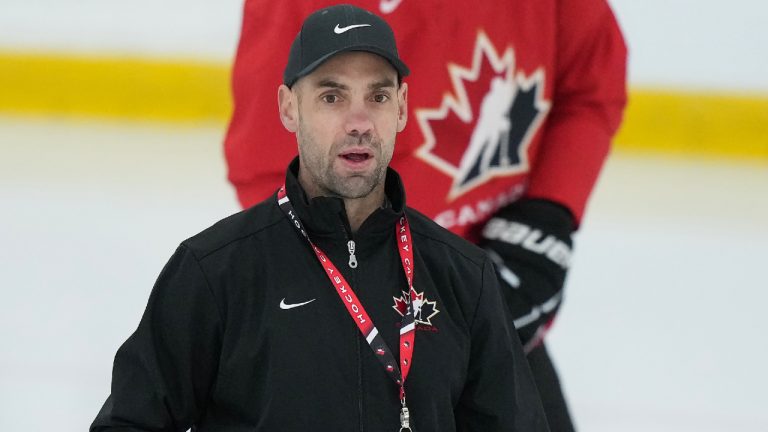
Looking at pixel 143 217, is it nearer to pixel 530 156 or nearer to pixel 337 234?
pixel 530 156

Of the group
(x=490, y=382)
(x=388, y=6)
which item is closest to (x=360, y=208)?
(x=490, y=382)

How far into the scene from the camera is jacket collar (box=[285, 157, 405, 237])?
1.22 m

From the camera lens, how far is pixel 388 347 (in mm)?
1209

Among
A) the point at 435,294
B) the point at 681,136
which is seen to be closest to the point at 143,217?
the point at 681,136

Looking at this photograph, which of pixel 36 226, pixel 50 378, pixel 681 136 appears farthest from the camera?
pixel 681 136

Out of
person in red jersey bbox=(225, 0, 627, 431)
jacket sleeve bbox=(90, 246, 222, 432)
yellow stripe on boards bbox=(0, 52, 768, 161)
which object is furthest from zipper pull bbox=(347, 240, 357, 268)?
yellow stripe on boards bbox=(0, 52, 768, 161)

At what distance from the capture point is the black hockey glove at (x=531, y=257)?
1668mm

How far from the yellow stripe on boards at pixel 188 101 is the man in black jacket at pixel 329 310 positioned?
2.16 meters

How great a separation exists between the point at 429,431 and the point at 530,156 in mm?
679

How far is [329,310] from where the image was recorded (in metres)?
1.22

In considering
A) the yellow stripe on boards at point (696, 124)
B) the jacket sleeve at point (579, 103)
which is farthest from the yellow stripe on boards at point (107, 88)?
the jacket sleeve at point (579, 103)

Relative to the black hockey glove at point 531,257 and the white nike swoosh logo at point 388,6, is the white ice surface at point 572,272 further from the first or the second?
the white nike swoosh logo at point 388,6

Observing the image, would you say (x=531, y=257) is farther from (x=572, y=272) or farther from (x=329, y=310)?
(x=572, y=272)

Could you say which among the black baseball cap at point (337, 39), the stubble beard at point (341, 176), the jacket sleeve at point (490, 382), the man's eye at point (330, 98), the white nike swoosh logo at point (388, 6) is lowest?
the jacket sleeve at point (490, 382)
